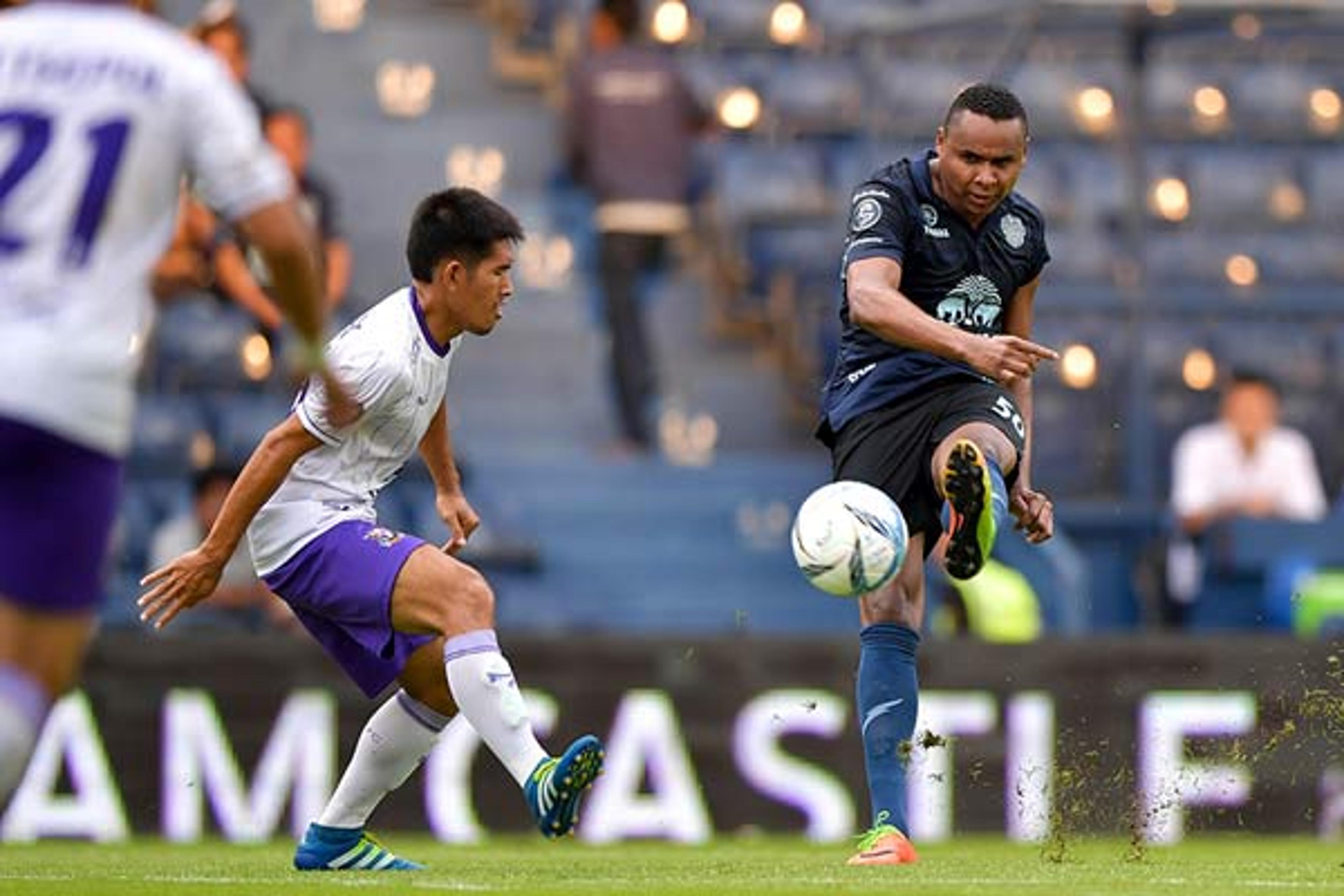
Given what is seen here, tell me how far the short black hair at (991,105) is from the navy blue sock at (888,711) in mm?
1449

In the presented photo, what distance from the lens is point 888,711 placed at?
8.47m

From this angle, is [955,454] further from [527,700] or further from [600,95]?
[600,95]

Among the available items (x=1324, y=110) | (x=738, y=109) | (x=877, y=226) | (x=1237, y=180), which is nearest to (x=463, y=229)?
(x=877, y=226)

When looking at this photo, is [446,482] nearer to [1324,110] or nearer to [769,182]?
[769,182]

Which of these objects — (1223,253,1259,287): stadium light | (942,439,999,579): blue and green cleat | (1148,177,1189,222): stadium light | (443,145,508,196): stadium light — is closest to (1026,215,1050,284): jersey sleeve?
(942,439,999,579): blue and green cleat

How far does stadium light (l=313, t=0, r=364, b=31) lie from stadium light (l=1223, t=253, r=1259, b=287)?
5359mm

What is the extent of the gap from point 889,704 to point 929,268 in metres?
1.26

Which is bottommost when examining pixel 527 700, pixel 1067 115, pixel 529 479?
pixel 527 700

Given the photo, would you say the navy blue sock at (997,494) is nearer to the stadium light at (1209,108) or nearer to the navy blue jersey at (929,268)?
the navy blue jersey at (929,268)

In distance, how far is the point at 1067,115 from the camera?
52.9 feet

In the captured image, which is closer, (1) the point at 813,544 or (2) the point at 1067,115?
(1) the point at 813,544

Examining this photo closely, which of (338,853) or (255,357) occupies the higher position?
(255,357)

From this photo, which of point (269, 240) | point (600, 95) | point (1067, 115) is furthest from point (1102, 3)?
point (269, 240)

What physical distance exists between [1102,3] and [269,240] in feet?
30.4
